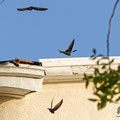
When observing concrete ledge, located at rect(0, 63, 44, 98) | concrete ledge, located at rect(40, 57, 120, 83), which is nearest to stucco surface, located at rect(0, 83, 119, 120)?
concrete ledge, located at rect(40, 57, 120, 83)

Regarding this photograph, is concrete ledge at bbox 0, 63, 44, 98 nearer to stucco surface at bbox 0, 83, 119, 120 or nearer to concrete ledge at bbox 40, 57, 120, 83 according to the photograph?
concrete ledge at bbox 40, 57, 120, 83

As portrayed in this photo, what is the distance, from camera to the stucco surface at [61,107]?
6.29m

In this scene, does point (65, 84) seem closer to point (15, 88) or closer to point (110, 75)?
point (15, 88)

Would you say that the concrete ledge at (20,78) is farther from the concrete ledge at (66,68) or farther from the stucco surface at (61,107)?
the stucco surface at (61,107)

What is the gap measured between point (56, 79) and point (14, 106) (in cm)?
78

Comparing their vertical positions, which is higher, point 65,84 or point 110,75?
point 110,75

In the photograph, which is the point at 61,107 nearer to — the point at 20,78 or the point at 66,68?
the point at 66,68

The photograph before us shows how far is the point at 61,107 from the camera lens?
21.1 ft

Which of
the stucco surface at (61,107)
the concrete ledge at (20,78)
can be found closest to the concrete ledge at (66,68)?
the stucco surface at (61,107)

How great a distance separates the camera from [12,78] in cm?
584

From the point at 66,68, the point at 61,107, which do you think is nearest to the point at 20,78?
the point at 66,68

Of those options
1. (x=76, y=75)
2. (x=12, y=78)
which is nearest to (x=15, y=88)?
(x=12, y=78)

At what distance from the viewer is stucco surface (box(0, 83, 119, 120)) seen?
629cm

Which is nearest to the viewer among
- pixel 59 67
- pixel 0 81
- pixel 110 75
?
pixel 110 75
